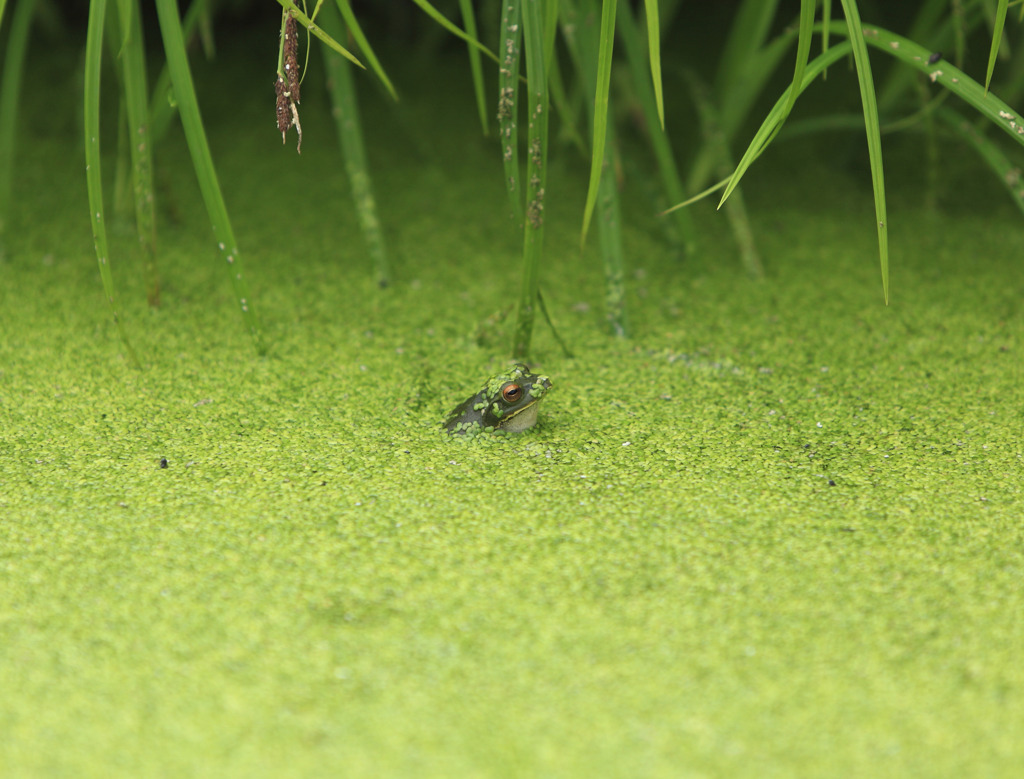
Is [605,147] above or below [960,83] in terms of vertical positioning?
below

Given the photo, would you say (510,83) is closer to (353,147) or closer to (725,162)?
(353,147)

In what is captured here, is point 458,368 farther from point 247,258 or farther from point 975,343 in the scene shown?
point 975,343

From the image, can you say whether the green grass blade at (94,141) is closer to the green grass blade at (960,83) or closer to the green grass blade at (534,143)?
the green grass blade at (534,143)

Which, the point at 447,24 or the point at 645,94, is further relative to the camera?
the point at 645,94

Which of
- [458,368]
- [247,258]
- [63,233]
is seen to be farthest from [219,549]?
[63,233]

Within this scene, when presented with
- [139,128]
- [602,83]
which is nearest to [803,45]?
[602,83]

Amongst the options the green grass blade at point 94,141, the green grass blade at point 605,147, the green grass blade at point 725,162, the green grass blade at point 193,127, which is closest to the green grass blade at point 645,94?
the green grass blade at point 605,147

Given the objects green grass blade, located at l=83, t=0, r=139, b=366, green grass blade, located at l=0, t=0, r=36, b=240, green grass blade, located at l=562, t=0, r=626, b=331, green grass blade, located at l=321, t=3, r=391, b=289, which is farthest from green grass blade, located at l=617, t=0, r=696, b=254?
green grass blade, located at l=0, t=0, r=36, b=240

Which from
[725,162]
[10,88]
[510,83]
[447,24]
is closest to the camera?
[447,24]
